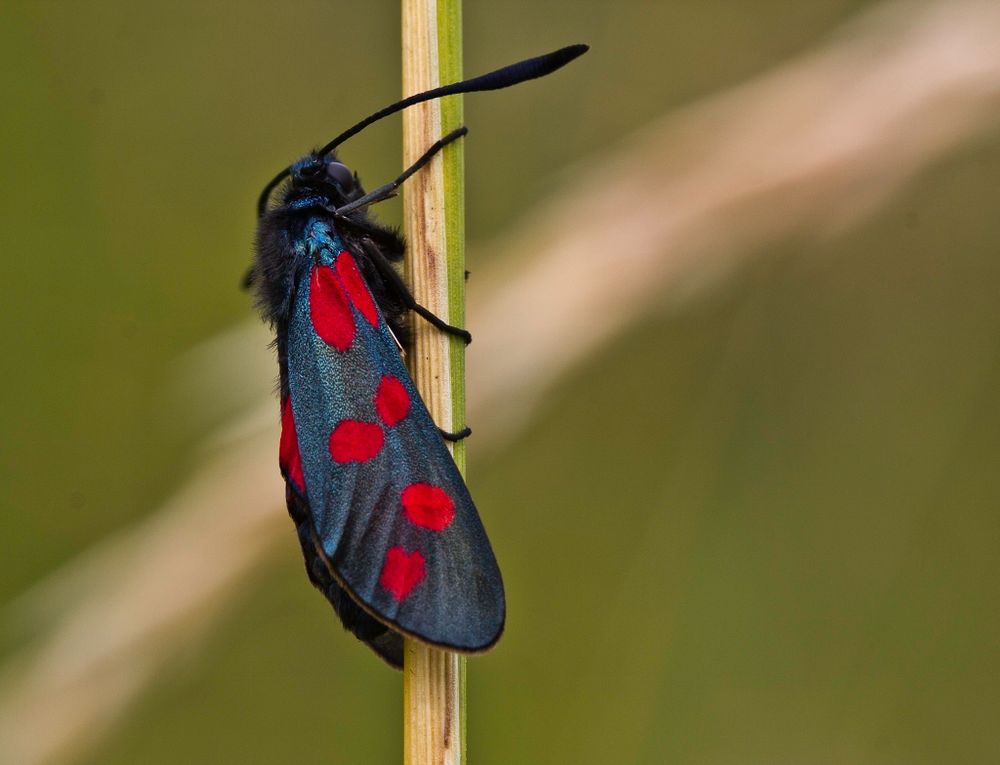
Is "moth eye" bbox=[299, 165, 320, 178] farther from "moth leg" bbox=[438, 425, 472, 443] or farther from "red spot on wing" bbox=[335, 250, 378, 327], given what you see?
"moth leg" bbox=[438, 425, 472, 443]

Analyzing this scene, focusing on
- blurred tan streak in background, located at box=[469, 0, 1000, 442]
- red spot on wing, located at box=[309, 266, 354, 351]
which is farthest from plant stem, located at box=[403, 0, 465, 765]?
blurred tan streak in background, located at box=[469, 0, 1000, 442]

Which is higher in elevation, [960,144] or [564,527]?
[960,144]

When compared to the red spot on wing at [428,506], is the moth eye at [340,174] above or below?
above

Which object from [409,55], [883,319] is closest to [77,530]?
[409,55]

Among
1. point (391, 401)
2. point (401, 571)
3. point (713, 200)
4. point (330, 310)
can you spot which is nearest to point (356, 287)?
point (330, 310)

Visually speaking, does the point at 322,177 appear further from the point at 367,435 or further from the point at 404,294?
the point at 367,435

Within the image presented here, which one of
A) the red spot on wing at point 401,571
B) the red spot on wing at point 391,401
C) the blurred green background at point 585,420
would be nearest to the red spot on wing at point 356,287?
the red spot on wing at point 391,401

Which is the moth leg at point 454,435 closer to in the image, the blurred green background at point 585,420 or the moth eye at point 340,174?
the moth eye at point 340,174

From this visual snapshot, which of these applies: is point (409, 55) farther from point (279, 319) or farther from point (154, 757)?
point (154, 757)
